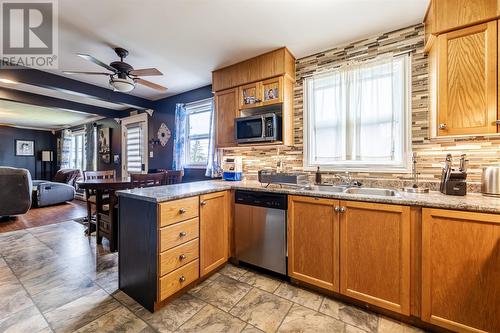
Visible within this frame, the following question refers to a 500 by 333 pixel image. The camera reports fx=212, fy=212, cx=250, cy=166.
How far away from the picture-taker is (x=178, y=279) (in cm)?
173

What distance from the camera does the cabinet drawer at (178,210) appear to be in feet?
5.23

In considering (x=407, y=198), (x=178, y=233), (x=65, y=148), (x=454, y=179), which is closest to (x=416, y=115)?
(x=454, y=179)

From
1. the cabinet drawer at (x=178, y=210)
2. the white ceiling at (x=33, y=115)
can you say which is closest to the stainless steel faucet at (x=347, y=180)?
the cabinet drawer at (x=178, y=210)

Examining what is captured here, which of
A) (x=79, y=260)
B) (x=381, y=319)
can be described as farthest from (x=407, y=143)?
(x=79, y=260)

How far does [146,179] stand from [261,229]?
1.54m

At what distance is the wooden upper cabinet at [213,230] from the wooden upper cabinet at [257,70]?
4.72 ft

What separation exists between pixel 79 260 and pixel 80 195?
487 cm

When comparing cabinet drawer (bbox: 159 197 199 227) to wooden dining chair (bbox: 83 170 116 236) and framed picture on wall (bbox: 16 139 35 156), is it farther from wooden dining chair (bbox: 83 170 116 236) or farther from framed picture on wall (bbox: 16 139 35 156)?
framed picture on wall (bbox: 16 139 35 156)

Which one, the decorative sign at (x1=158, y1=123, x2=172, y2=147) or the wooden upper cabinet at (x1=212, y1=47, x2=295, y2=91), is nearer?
the wooden upper cabinet at (x1=212, y1=47, x2=295, y2=91)

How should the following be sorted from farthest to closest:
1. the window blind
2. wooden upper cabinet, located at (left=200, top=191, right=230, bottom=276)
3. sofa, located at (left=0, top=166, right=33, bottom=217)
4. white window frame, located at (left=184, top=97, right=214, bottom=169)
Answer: the window blind
sofa, located at (left=0, top=166, right=33, bottom=217)
white window frame, located at (left=184, top=97, right=214, bottom=169)
wooden upper cabinet, located at (left=200, top=191, right=230, bottom=276)

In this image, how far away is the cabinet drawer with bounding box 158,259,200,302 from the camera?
63.4 inches

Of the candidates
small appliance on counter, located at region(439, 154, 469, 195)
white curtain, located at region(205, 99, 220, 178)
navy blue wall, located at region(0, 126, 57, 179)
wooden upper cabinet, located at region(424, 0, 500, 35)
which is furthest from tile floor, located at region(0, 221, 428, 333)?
navy blue wall, located at region(0, 126, 57, 179)

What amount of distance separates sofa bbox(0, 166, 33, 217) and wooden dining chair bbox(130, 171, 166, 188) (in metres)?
3.27

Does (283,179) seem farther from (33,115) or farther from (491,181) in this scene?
(33,115)
